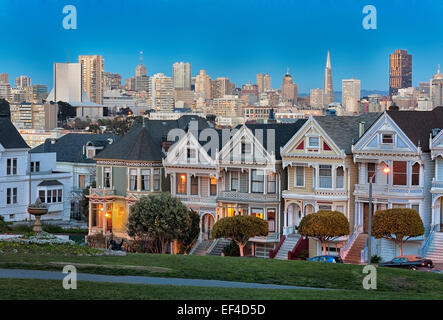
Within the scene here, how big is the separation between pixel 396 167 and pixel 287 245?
7.54 m

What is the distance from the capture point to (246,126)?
63.0 meters

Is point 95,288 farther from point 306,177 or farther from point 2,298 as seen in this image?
point 306,177

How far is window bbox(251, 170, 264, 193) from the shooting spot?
6212 centimetres

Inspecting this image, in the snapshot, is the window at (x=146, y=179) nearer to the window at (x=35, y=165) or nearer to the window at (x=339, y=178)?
the window at (x=339, y=178)

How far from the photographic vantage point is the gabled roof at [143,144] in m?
68.2

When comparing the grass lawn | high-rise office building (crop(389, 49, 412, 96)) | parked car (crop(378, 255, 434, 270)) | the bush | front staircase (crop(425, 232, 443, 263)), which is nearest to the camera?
the grass lawn

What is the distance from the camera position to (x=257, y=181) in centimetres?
6234

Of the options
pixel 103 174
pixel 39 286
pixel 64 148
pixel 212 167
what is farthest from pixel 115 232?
pixel 39 286

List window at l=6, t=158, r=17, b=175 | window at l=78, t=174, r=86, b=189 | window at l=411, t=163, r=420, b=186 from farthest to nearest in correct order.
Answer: window at l=78, t=174, r=86, b=189, window at l=6, t=158, r=17, b=175, window at l=411, t=163, r=420, b=186

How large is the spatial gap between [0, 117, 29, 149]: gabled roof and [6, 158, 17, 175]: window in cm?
102

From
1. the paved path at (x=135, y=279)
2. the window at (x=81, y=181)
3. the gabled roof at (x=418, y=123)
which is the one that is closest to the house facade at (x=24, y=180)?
the window at (x=81, y=181)

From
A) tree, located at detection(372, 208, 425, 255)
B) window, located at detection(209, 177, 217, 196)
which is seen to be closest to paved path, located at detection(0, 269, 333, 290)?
tree, located at detection(372, 208, 425, 255)

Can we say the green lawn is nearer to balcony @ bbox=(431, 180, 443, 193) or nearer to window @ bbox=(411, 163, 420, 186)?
balcony @ bbox=(431, 180, 443, 193)
